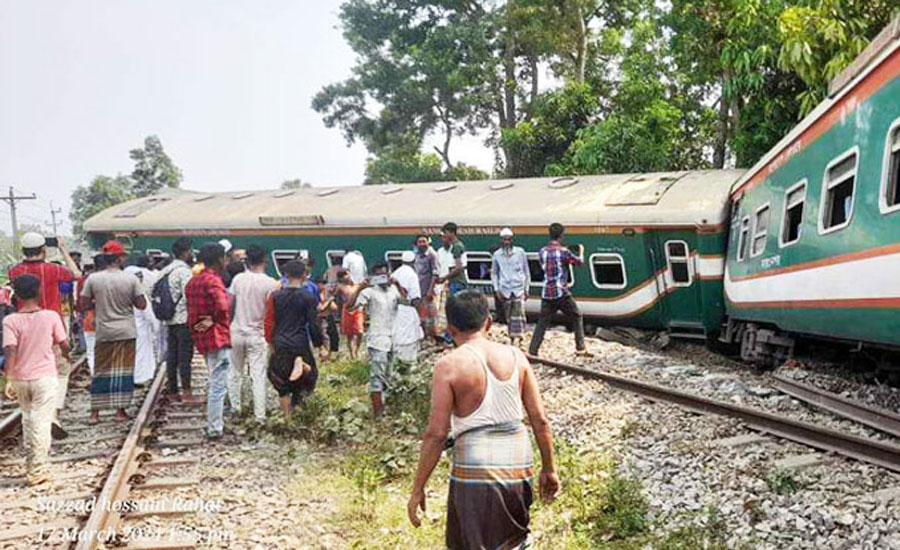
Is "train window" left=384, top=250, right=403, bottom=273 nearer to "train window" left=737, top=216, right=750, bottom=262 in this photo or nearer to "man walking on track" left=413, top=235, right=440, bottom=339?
"man walking on track" left=413, top=235, right=440, bottom=339

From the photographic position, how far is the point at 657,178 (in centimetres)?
1472

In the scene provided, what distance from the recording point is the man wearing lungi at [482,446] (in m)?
3.53

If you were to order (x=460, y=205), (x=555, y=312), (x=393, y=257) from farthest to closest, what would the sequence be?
(x=393, y=257) → (x=460, y=205) → (x=555, y=312)

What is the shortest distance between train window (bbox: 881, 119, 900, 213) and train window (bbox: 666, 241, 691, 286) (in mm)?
7275

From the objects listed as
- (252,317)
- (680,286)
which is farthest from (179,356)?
Answer: (680,286)

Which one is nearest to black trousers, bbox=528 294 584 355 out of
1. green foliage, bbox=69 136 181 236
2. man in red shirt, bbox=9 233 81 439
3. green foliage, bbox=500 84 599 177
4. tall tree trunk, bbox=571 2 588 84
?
man in red shirt, bbox=9 233 81 439

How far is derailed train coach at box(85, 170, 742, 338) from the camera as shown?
42.0 feet

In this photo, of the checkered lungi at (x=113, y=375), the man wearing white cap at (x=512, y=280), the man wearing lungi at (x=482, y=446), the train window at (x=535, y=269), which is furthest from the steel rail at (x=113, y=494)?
the train window at (x=535, y=269)

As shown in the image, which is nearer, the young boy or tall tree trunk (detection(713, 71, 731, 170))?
the young boy

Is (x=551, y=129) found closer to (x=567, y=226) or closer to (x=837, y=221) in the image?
(x=567, y=226)

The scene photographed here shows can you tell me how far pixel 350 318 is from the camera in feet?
39.7

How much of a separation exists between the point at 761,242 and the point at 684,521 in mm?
5533

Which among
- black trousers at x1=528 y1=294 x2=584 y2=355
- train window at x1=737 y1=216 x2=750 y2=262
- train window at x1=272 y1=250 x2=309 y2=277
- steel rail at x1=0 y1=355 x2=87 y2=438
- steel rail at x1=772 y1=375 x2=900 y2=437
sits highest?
train window at x1=737 y1=216 x2=750 y2=262

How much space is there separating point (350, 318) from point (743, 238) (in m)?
5.99
